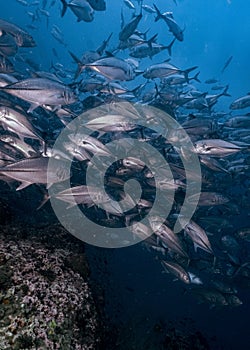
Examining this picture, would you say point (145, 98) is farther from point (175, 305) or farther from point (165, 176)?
point (175, 305)

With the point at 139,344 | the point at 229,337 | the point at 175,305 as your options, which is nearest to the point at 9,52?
the point at 139,344

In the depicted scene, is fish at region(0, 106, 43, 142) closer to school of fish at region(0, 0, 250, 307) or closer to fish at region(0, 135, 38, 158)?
school of fish at region(0, 0, 250, 307)

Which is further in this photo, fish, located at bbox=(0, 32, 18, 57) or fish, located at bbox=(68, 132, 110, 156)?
fish, located at bbox=(0, 32, 18, 57)

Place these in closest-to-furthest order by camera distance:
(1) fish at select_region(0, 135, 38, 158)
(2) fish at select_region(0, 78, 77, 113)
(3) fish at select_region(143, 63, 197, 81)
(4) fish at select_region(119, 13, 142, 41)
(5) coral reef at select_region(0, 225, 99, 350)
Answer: (5) coral reef at select_region(0, 225, 99, 350) → (2) fish at select_region(0, 78, 77, 113) → (1) fish at select_region(0, 135, 38, 158) → (3) fish at select_region(143, 63, 197, 81) → (4) fish at select_region(119, 13, 142, 41)

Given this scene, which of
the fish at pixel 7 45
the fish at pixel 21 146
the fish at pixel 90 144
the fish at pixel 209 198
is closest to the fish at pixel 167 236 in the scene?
the fish at pixel 209 198

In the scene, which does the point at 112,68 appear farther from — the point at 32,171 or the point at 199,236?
the point at 199,236

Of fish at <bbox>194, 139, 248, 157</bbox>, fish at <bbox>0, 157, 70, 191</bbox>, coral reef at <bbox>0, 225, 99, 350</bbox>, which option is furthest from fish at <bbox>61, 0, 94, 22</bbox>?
coral reef at <bbox>0, 225, 99, 350</bbox>

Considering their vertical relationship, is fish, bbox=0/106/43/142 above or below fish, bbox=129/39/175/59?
below

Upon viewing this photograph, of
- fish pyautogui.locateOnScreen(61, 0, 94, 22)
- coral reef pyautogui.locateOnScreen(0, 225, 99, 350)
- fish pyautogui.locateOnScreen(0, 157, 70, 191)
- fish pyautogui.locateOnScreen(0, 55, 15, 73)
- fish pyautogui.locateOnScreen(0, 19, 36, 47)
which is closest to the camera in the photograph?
coral reef pyautogui.locateOnScreen(0, 225, 99, 350)

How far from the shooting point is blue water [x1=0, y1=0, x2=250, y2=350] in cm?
739

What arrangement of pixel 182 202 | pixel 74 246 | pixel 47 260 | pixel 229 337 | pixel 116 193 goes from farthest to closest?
pixel 229 337, pixel 182 202, pixel 116 193, pixel 74 246, pixel 47 260

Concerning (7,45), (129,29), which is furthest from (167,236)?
(129,29)

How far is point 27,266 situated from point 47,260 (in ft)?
1.08

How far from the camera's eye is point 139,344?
5.25 m
